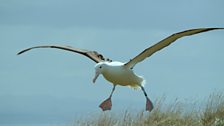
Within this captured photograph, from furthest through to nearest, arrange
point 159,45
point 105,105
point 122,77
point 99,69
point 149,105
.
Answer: point 105,105 → point 149,105 → point 122,77 → point 99,69 → point 159,45

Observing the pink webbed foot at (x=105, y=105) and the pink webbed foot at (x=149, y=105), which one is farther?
the pink webbed foot at (x=105, y=105)

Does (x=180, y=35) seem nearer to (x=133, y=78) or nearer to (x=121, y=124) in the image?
(x=133, y=78)

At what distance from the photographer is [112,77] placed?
16609 millimetres

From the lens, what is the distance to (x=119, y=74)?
16.6m

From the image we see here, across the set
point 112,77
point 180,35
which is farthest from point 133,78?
point 180,35

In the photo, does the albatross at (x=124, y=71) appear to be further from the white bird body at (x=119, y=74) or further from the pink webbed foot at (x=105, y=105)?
the pink webbed foot at (x=105, y=105)

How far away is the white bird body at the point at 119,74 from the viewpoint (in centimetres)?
1653

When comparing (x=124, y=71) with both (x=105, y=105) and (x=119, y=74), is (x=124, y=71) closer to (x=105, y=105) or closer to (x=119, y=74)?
(x=119, y=74)

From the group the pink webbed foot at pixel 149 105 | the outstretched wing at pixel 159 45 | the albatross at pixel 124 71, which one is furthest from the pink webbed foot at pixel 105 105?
the outstretched wing at pixel 159 45

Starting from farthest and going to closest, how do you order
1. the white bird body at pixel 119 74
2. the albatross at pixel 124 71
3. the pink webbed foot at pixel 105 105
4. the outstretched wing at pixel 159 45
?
the pink webbed foot at pixel 105 105 < the white bird body at pixel 119 74 < the albatross at pixel 124 71 < the outstretched wing at pixel 159 45

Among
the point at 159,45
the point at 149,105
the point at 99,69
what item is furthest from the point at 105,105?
the point at 159,45

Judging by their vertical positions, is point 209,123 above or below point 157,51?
below

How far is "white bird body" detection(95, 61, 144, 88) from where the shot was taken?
16.5 m

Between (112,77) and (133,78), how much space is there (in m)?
0.39
